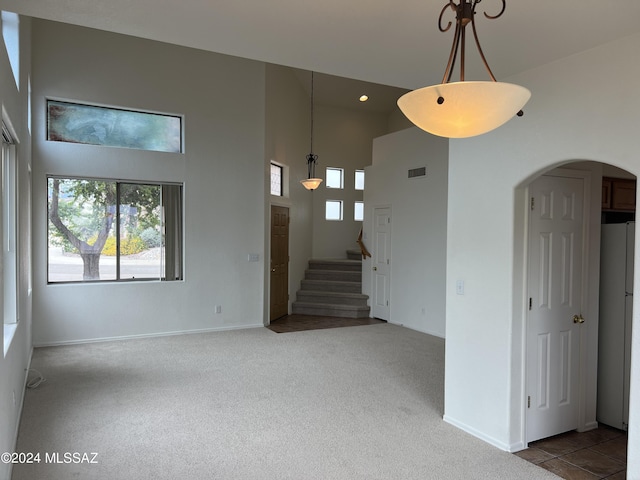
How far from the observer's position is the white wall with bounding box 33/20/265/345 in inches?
227

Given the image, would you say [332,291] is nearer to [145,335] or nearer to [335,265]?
[335,265]

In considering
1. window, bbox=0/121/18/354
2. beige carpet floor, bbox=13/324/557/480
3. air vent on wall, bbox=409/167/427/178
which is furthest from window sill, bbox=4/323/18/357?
air vent on wall, bbox=409/167/427/178

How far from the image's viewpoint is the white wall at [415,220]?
22.4ft

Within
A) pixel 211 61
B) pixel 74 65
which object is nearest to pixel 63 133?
pixel 74 65

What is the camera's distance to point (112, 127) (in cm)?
617

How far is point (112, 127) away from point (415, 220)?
16.0 ft

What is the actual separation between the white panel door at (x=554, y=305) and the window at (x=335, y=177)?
7.20 m

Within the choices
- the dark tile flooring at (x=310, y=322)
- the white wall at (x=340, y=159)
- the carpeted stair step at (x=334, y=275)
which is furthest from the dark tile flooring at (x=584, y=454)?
the white wall at (x=340, y=159)

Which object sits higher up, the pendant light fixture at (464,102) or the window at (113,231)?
the pendant light fixture at (464,102)

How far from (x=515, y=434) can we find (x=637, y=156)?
206 centimetres

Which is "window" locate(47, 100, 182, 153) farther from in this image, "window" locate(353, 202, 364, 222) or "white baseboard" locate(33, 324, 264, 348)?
"window" locate(353, 202, 364, 222)

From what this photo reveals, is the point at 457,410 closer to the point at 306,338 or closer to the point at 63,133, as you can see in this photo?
the point at 306,338

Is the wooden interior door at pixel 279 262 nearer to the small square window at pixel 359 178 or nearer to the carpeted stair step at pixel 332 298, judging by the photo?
the carpeted stair step at pixel 332 298

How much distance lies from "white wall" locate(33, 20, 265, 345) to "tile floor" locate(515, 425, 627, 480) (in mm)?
4866
